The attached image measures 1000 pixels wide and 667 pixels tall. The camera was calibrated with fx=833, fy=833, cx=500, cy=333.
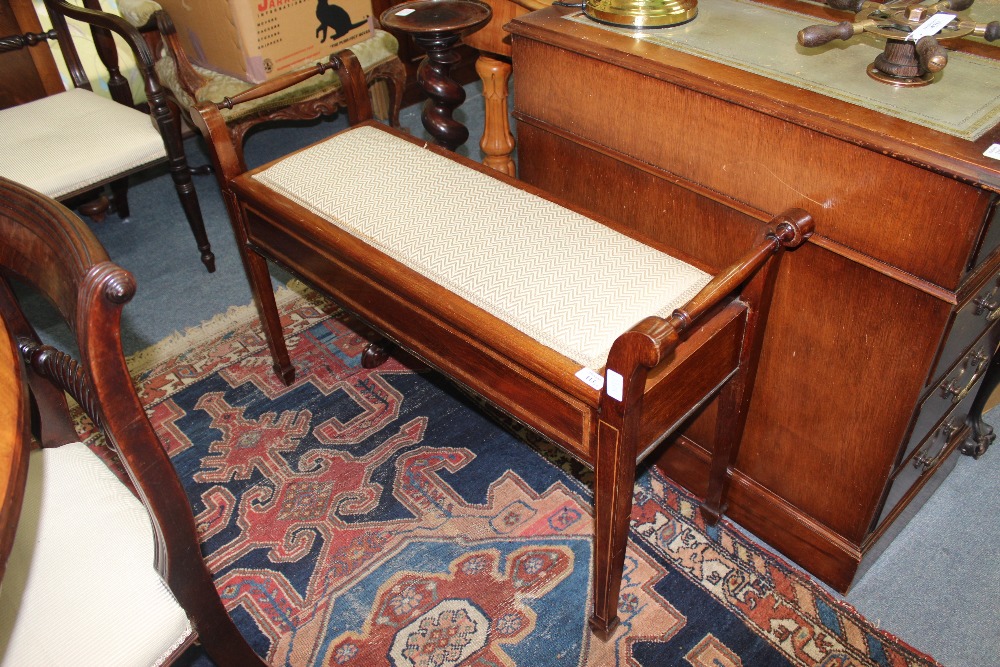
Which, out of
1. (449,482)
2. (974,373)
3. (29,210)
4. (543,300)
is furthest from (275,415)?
(974,373)

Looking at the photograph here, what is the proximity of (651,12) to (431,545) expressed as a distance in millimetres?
1240

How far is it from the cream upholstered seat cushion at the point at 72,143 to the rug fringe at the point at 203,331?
1.66 ft

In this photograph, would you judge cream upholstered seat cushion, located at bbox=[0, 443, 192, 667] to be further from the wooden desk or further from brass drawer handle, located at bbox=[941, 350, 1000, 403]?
brass drawer handle, located at bbox=[941, 350, 1000, 403]

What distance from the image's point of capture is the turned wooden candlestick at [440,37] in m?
2.00

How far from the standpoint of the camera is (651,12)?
66.3 inches

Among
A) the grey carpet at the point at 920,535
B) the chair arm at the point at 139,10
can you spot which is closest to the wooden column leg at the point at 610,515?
the grey carpet at the point at 920,535

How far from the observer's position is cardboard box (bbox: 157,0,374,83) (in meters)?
2.67

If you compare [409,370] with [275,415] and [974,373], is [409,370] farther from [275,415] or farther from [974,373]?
[974,373]

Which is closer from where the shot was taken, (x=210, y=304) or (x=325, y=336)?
(x=325, y=336)

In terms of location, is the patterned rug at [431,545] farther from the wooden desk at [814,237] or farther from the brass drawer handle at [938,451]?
the brass drawer handle at [938,451]

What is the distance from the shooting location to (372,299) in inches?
67.1

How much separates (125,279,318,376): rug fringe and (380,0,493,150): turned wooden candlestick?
63 centimetres

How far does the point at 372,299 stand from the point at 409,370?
2.30 feet

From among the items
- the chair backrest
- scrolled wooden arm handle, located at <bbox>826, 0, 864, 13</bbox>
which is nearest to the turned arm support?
scrolled wooden arm handle, located at <bbox>826, 0, 864, 13</bbox>
